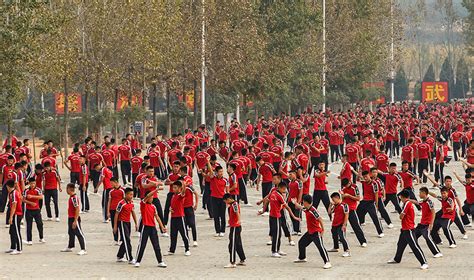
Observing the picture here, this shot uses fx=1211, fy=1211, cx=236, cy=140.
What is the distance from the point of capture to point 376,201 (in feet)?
81.6

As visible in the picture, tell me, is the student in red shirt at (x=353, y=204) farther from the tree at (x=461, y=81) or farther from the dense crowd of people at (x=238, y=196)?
the tree at (x=461, y=81)

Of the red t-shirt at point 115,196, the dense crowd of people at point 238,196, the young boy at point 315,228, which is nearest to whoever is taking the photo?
the young boy at point 315,228

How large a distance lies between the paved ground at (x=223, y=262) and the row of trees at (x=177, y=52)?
39.8 ft

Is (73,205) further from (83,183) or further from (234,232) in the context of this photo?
(83,183)

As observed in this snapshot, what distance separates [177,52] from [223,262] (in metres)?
33.5

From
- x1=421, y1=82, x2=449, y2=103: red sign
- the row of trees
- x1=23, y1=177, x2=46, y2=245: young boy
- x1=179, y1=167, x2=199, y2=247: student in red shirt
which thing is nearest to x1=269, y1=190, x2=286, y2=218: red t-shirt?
x1=179, y1=167, x2=199, y2=247: student in red shirt

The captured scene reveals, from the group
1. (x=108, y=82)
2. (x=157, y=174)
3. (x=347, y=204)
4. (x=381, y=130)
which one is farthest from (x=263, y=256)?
Answer: (x=108, y=82)

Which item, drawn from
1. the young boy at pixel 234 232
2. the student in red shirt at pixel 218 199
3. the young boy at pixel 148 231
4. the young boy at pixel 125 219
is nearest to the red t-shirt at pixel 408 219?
the young boy at pixel 234 232

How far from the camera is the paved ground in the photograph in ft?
67.8

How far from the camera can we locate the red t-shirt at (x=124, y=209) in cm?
2169

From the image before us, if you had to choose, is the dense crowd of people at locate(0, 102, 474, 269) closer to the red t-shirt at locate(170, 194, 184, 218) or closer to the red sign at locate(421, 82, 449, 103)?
the red t-shirt at locate(170, 194, 184, 218)

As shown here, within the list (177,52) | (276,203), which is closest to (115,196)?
(276,203)

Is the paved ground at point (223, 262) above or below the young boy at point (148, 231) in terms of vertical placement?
below

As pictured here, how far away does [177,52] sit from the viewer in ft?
180
